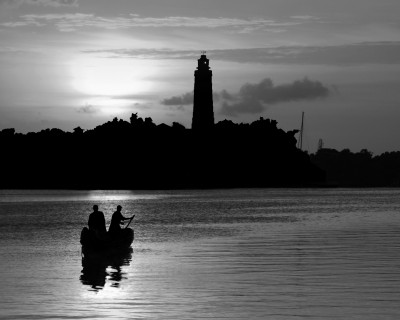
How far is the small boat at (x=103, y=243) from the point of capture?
3878 cm

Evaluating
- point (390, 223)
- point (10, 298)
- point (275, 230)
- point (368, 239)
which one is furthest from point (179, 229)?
point (10, 298)

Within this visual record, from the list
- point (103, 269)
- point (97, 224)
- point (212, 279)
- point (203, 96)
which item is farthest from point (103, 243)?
point (203, 96)

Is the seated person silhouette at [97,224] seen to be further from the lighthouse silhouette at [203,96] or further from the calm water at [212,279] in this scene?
the lighthouse silhouette at [203,96]

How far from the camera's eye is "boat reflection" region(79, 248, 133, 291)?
29406 mm

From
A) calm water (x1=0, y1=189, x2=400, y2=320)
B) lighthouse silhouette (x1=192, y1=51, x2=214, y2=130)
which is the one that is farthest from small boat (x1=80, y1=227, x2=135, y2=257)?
lighthouse silhouette (x1=192, y1=51, x2=214, y2=130)

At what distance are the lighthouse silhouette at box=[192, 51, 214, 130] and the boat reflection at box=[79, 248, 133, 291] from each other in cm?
12599

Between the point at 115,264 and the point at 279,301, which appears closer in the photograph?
the point at 279,301

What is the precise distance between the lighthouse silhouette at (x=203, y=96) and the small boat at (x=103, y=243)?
127 metres

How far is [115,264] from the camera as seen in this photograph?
36031 mm

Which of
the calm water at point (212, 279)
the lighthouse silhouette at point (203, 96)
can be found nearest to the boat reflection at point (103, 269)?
the calm water at point (212, 279)

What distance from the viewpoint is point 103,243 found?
39.3 meters

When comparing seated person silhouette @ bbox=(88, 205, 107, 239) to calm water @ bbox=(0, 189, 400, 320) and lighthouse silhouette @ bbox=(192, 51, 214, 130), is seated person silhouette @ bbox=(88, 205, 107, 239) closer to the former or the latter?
calm water @ bbox=(0, 189, 400, 320)

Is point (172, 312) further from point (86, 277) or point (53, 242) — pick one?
point (53, 242)

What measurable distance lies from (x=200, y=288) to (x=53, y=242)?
2542cm
